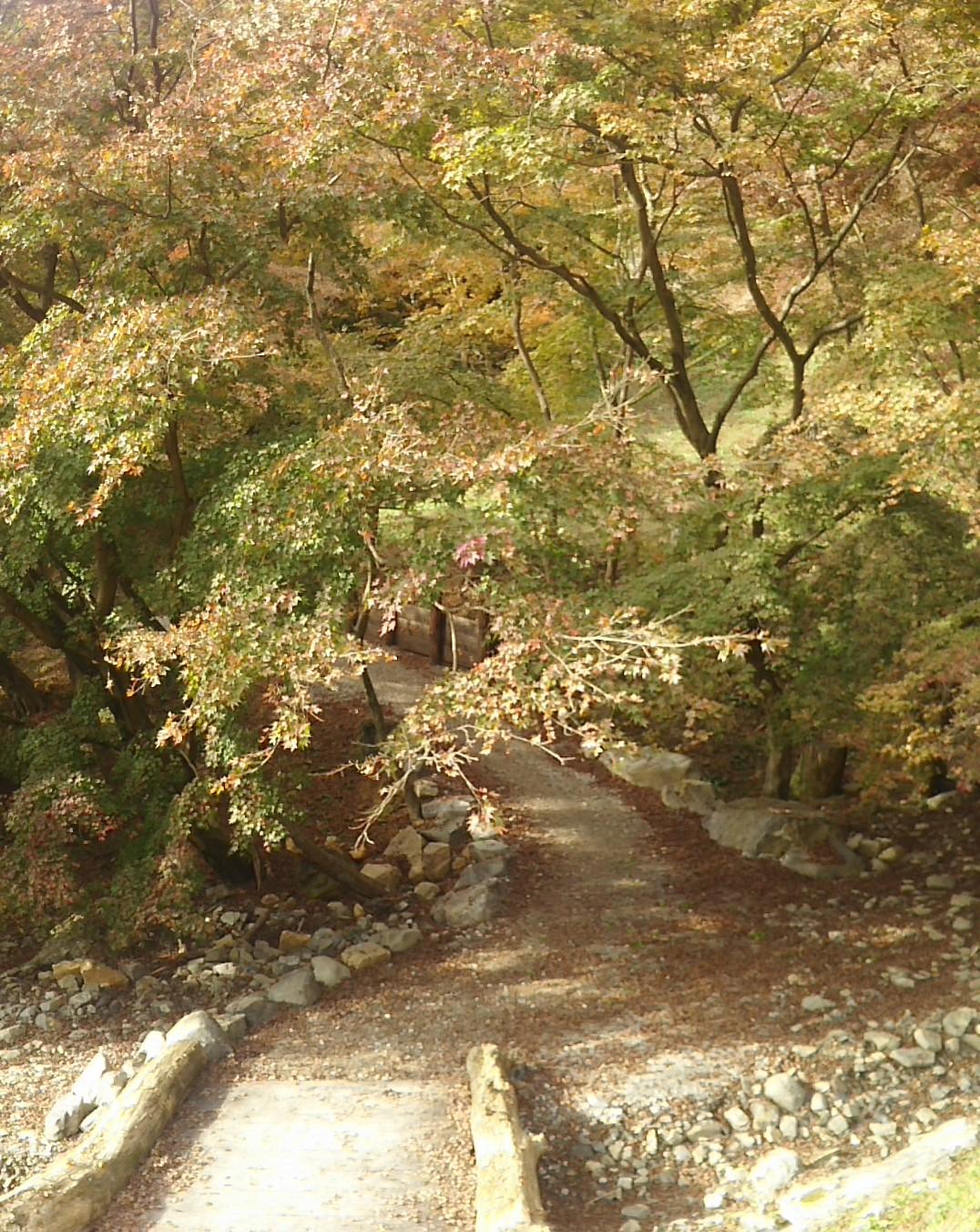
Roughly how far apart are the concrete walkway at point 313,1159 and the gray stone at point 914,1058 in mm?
2774

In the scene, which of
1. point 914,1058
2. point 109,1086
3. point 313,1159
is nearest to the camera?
point 313,1159

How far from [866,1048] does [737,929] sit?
2442mm

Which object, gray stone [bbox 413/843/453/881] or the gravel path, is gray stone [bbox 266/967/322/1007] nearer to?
the gravel path

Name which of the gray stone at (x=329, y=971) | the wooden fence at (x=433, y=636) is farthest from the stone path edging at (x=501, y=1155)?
the wooden fence at (x=433, y=636)

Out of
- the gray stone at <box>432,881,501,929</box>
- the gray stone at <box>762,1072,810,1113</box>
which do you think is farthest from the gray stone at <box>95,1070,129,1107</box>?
the gray stone at <box>762,1072,810,1113</box>

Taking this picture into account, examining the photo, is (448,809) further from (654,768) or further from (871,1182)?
(871,1182)

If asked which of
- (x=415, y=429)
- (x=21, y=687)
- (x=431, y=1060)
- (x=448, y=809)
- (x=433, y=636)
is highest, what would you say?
(x=415, y=429)

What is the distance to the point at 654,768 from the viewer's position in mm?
13586

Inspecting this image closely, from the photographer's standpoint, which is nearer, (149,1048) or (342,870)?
(149,1048)

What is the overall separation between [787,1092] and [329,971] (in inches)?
159

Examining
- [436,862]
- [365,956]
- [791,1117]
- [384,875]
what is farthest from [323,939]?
[791,1117]

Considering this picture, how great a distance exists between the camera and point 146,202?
9.38 m

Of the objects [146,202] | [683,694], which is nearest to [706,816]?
[683,694]

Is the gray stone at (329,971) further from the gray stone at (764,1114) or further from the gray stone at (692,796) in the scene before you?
the gray stone at (692,796)
